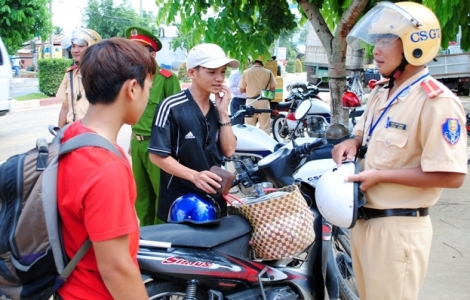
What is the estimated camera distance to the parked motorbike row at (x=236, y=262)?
242 cm

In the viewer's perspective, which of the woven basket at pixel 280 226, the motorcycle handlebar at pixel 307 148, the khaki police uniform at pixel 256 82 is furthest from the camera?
the khaki police uniform at pixel 256 82

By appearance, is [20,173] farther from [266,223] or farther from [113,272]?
[266,223]

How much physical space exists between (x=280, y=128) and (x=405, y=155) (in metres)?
7.83

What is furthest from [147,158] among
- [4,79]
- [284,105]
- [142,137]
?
[4,79]

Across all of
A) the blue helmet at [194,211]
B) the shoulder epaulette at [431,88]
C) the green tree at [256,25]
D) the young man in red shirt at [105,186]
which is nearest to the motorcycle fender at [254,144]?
the green tree at [256,25]

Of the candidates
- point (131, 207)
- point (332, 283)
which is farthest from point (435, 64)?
point (131, 207)

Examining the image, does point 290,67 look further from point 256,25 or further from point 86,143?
point 86,143

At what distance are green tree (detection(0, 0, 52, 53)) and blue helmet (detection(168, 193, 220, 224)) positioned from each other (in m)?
17.2

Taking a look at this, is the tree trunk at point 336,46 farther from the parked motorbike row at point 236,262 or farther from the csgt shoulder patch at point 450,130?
the csgt shoulder patch at point 450,130

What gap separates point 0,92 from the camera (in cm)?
1012

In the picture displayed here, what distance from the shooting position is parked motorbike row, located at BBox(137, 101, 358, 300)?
7.95ft

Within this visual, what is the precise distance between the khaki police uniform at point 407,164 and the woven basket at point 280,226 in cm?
29

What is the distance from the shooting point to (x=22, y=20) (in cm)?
1872

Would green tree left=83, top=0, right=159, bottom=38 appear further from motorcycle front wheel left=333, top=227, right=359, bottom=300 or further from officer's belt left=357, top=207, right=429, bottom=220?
officer's belt left=357, top=207, right=429, bottom=220
